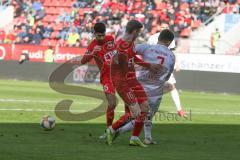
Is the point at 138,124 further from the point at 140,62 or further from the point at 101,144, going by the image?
the point at 140,62

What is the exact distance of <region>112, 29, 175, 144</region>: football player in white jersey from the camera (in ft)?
44.6

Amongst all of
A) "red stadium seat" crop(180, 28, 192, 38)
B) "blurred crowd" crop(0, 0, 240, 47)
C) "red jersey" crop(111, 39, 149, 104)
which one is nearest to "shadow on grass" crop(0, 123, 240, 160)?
"red jersey" crop(111, 39, 149, 104)

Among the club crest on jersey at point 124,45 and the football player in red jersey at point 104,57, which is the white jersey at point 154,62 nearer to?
the club crest on jersey at point 124,45

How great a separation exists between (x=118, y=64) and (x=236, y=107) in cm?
1301

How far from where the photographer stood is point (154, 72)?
13.6 m

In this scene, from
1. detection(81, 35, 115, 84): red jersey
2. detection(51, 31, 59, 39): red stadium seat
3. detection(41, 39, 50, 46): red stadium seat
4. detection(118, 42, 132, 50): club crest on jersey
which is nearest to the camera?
detection(118, 42, 132, 50): club crest on jersey

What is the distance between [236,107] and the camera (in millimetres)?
25906

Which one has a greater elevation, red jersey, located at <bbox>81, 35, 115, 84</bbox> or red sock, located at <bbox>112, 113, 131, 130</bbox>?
red jersey, located at <bbox>81, 35, 115, 84</bbox>

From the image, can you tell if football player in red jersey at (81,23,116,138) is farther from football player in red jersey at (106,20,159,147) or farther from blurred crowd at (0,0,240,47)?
blurred crowd at (0,0,240,47)

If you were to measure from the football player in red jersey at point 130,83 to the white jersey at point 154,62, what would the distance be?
0.44 feet

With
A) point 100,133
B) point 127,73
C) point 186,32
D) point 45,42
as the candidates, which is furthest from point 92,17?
point 127,73

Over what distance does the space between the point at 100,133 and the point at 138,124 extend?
92.3 inches

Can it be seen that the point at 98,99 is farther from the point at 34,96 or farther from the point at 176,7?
the point at 176,7

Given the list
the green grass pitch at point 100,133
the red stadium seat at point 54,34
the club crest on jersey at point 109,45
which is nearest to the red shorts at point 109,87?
the club crest on jersey at point 109,45
